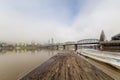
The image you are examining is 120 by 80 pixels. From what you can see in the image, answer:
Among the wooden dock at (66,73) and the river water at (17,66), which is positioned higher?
the wooden dock at (66,73)

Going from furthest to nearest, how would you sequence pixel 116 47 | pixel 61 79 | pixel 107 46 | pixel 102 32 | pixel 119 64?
pixel 102 32 < pixel 107 46 < pixel 116 47 < pixel 119 64 < pixel 61 79

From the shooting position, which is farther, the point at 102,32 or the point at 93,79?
the point at 102,32

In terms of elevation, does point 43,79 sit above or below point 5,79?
above

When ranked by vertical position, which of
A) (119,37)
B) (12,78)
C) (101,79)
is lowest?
(12,78)

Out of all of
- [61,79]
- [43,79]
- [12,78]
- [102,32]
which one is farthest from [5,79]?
[102,32]

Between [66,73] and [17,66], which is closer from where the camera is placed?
[66,73]

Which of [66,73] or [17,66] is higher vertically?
[66,73]

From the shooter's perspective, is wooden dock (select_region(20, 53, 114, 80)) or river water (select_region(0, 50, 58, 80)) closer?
wooden dock (select_region(20, 53, 114, 80))

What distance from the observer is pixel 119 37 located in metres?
54.0

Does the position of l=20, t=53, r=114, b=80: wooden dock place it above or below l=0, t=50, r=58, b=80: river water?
above

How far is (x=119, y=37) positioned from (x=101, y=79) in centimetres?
5245

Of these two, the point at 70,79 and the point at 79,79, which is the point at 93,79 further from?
the point at 70,79

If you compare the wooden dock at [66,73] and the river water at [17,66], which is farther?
the river water at [17,66]

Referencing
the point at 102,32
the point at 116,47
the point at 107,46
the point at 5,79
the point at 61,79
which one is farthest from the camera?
the point at 102,32
